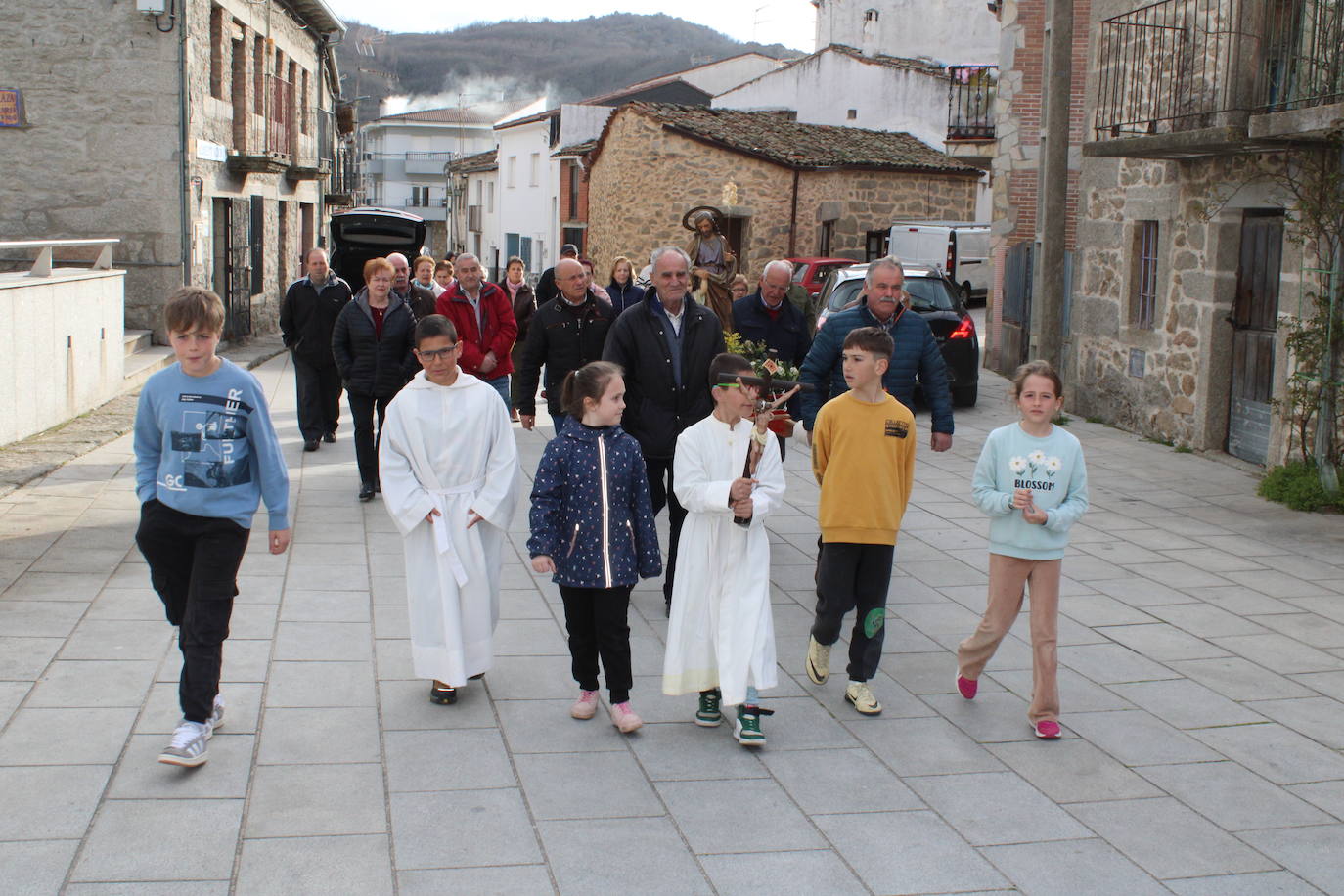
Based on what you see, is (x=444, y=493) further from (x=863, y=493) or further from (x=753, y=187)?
(x=753, y=187)

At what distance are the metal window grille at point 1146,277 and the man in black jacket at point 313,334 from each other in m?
7.61

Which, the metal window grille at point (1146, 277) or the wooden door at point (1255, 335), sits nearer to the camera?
the wooden door at point (1255, 335)

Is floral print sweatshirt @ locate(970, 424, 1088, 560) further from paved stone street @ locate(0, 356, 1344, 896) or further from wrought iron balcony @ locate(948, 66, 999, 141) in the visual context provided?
wrought iron balcony @ locate(948, 66, 999, 141)

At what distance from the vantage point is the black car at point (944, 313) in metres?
14.8

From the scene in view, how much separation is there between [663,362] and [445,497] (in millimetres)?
1852

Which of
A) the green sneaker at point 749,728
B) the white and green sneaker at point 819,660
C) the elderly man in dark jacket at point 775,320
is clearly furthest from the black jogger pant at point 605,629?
the elderly man in dark jacket at point 775,320

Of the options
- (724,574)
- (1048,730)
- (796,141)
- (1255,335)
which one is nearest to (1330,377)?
(1255,335)

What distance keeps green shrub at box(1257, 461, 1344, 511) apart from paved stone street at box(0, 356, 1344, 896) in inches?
78.2

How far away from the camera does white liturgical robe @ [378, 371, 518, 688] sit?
534 cm

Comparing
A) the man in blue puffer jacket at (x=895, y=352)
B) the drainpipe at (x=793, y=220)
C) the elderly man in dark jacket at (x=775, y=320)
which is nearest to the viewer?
the man in blue puffer jacket at (x=895, y=352)

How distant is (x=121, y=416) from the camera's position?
13.1 m

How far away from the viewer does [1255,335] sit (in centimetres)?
1169

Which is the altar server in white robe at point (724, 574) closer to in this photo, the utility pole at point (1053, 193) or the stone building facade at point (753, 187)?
the utility pole at point (1053, 193)

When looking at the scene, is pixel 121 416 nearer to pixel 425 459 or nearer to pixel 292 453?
pixel 292 453
